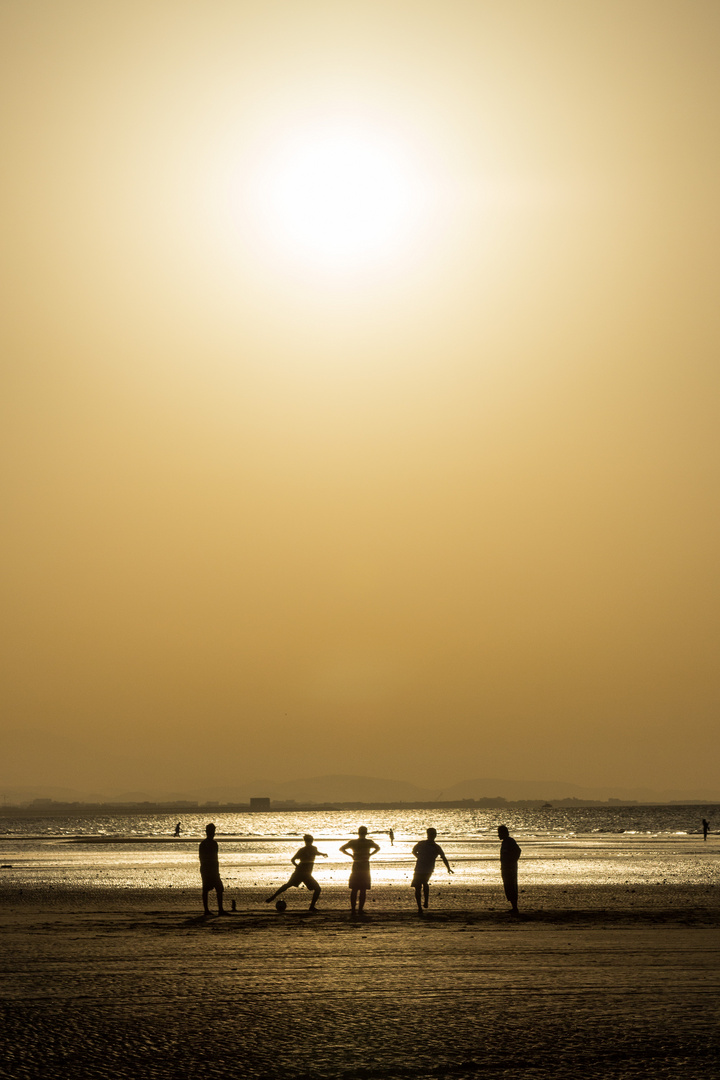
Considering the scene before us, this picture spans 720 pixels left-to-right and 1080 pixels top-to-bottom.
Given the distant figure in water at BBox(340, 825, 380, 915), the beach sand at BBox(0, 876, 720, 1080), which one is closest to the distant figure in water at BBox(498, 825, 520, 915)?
the beach sand at BBox(0, 876, 720, 1080)

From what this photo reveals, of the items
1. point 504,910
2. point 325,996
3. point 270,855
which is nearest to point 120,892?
point 504,910

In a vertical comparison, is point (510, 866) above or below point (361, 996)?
above

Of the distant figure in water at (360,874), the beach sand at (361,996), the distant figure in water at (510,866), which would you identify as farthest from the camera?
the distant figure in water at (510,866)

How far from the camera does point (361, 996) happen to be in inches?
506

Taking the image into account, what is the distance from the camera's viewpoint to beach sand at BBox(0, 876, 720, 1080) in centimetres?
973

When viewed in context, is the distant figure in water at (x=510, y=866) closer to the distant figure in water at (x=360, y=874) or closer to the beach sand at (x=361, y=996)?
the beach sand at (x=361, y=996)

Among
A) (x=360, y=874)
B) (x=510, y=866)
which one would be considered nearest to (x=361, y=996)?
(x=360, y=874)

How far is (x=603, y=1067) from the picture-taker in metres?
9.45

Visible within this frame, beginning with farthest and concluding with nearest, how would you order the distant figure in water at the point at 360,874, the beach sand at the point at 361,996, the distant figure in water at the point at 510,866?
the distant figure in water at the point at 510,866, the distant figure in water at the point at 360,874, the beach sand at the point at 361,996

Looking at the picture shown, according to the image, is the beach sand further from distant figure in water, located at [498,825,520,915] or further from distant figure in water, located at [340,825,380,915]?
distant figure in water, located at [498,825,520,915]

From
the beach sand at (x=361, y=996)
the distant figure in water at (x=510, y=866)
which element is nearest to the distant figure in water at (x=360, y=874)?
the beach sand at (x=361, y=996)

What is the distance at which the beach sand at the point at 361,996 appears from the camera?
9734mm

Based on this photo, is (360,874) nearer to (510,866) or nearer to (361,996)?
(510,866)

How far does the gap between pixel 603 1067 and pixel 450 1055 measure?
1376 millimetres
